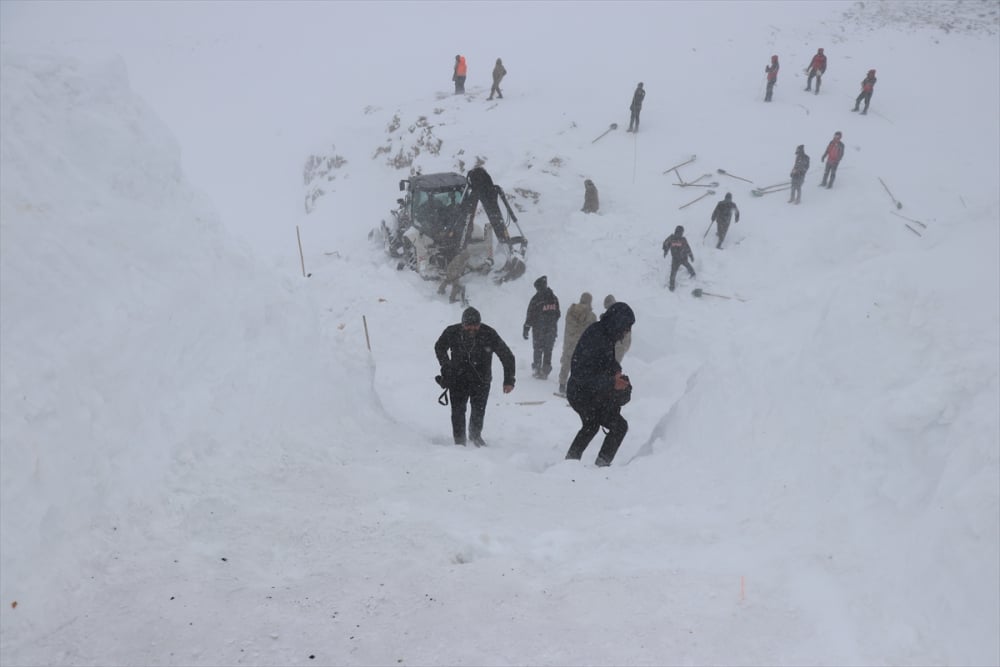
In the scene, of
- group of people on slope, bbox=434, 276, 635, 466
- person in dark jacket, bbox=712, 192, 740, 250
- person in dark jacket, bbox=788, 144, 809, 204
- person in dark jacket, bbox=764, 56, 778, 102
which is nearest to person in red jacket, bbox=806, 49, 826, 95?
person in dark jacket, bbox=764, 56, 778, 102

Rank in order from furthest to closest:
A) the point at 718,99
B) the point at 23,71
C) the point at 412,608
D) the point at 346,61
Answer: the point at 346,61
the point at 718,99
the point at 23,71
the point at 412,608

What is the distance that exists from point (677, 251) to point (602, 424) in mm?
7412

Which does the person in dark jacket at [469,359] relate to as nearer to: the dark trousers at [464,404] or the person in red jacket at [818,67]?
the dark trousers at [464,404]

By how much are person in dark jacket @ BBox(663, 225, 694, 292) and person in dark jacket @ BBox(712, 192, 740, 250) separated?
1.23 m

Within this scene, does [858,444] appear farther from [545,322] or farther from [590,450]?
[545,322]

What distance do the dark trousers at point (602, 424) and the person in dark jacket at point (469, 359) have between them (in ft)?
2.51

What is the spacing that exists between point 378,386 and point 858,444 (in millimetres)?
7140

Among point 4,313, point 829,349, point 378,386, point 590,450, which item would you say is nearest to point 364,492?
point 4,313

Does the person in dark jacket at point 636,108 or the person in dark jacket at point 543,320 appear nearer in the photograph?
the person in dark jacket at point 543,320

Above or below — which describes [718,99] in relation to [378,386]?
above

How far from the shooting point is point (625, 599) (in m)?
3.06

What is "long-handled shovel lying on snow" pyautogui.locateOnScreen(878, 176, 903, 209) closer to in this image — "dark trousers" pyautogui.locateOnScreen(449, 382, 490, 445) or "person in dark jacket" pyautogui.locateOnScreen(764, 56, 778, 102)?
"person in dark jacket" pyautogui.locateOnScreen(764, 56, 778, 102)

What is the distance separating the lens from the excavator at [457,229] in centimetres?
1292

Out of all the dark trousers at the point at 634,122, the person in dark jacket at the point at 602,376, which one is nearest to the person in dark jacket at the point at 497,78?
the dark trousers at the point at 634,122
